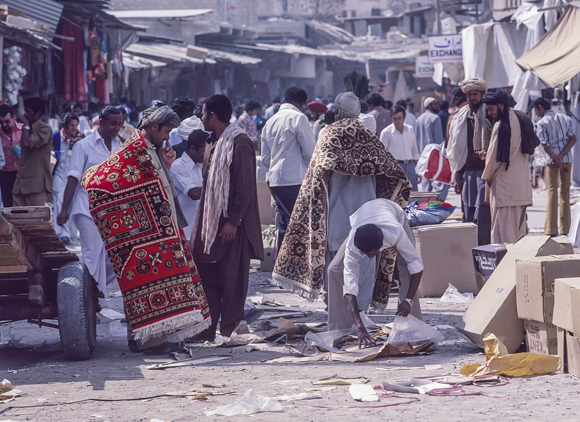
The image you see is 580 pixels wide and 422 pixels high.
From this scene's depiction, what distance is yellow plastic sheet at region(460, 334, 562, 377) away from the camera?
4.96m

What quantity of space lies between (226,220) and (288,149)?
7.11 feet

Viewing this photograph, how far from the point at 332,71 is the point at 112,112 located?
130ft

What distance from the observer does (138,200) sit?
5773mm

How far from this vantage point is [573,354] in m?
4.80

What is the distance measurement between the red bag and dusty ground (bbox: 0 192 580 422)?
344 cm

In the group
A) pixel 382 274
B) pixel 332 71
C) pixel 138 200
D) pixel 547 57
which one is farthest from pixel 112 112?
pixel 332 71

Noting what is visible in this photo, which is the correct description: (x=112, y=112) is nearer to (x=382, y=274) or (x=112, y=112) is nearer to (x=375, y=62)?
(x=382, y=274)

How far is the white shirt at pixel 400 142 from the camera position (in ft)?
39.3

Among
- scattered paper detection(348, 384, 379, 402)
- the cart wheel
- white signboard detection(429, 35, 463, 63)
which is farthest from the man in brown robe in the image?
white signboard detection(429, 35, 463, 63)

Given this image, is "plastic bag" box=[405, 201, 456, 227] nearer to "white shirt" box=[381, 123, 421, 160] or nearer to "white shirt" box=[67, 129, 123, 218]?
"white shirt" box=[67, 129, 123, 218]

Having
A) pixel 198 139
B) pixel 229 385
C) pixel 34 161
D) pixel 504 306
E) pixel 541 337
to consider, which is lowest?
pixel 229 385

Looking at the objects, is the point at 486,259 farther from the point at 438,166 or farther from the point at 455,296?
the point at 438,166

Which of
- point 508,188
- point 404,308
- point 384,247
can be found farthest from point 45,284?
point 508,188

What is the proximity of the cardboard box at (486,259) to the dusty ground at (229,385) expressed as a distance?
31.5 inches
